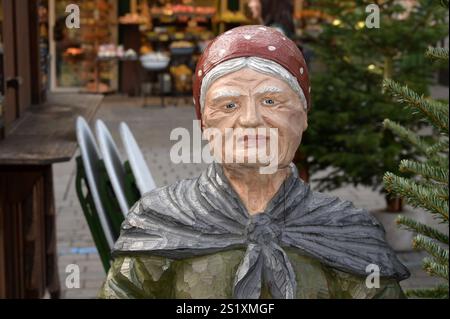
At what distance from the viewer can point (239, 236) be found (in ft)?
6.15

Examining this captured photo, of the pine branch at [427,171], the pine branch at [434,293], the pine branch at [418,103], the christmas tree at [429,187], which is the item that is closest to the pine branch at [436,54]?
the christmas tree at [429,187]

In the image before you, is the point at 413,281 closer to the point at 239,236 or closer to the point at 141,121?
the point at 239,236

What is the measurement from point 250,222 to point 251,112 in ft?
0.91

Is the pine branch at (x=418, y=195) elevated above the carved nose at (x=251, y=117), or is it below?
below

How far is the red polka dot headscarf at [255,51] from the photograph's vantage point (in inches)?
73.4

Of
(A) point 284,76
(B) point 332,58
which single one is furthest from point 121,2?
(A) point 284,76

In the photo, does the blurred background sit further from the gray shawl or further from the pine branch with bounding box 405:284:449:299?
the gray shawl

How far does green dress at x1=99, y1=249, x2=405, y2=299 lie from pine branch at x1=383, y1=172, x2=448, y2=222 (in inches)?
10.0

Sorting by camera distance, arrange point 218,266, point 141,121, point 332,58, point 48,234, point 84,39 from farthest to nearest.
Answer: point 84,39, point 141,121, point 332,58, point 48,234, point 218,266

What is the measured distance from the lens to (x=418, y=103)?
2023 millimetres

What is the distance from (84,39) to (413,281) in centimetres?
1173

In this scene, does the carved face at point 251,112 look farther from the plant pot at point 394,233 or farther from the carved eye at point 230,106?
the plant pot at point 394,233

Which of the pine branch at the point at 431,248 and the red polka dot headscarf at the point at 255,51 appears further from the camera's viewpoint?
the pine branch at the point at 431,248

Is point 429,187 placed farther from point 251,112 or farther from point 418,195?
point 251,112
